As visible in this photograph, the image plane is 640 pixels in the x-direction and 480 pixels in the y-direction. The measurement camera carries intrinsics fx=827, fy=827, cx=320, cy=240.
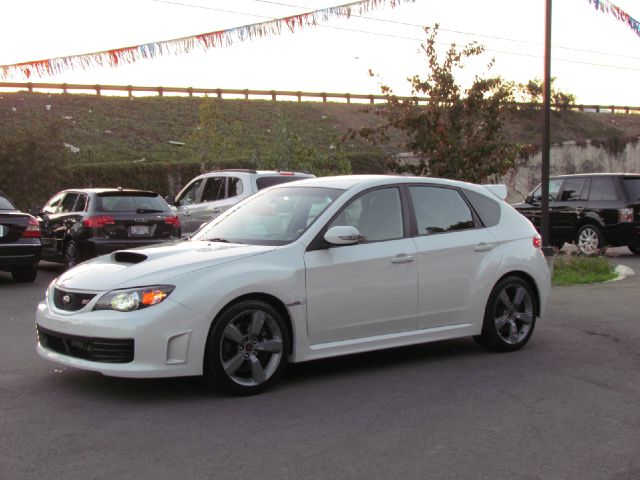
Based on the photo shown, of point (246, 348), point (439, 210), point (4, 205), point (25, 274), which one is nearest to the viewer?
point (246, 348)

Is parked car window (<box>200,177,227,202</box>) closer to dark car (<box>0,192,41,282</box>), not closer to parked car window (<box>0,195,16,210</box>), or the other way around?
dark car (<box>0,192,41,282</box>)

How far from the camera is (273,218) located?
6914 millimetres

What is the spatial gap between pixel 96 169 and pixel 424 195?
27260 mm

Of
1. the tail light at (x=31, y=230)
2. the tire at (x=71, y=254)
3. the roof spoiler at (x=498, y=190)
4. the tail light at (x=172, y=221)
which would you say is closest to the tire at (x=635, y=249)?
the tail light at (x=172, y=221)

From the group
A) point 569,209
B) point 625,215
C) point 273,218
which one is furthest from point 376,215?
point 569,209

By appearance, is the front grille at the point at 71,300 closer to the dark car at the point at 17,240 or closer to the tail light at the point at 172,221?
the dark car at the point at 17,240

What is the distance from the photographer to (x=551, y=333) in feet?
28.5

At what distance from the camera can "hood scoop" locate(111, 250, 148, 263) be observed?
627 centimetres

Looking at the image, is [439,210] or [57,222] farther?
[57,222]

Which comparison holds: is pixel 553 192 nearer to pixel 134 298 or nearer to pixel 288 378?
pixel 288 378

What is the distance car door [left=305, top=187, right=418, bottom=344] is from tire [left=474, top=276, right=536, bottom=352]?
37.9 inches

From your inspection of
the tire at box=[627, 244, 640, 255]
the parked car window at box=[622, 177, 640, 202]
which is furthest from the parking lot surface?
the tire at box=[627, 244, 640, 255]

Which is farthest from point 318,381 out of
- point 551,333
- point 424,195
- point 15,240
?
point 15,240

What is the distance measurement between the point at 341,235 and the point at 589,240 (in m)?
13.4
